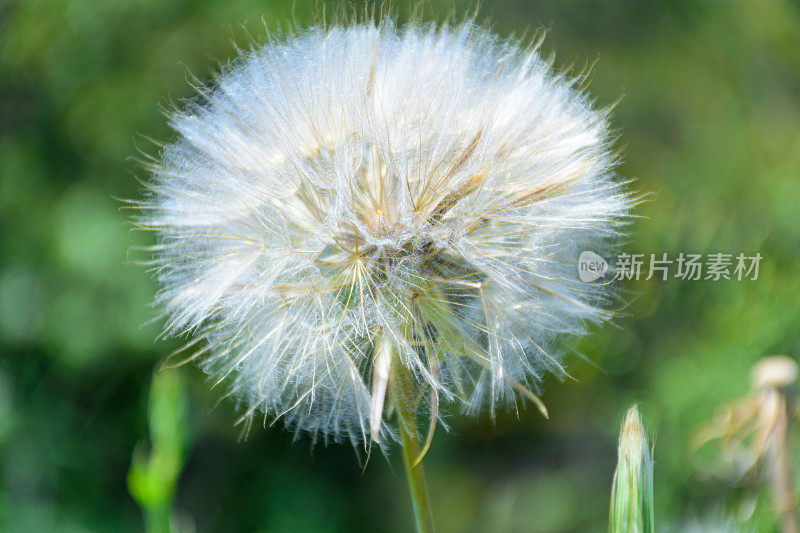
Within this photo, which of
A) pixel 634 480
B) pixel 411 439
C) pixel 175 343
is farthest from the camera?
pixel 175 343

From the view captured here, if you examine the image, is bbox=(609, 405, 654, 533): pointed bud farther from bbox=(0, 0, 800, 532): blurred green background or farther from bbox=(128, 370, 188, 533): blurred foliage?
bbox=(0, 0, 800, 532): blurred green background

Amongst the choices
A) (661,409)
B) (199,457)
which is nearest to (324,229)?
(661,409)

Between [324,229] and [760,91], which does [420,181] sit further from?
[760,91]

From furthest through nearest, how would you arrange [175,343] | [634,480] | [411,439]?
[175,343], [411,439], [634,480]

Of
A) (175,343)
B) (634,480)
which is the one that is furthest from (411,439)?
(175,343)

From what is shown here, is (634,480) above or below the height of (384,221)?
below

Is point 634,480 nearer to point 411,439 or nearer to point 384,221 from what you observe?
point 411,439

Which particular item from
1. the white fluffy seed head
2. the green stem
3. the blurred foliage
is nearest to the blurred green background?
the white fluffy seed head

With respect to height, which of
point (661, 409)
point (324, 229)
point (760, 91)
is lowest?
point (324, 229)
